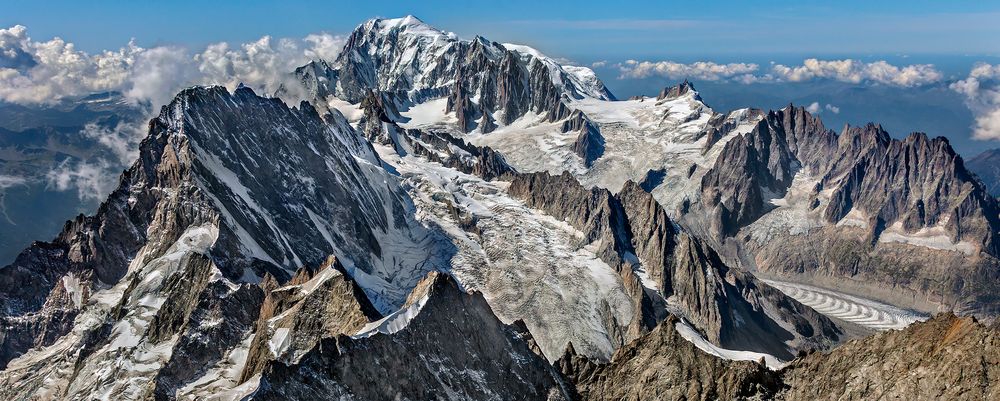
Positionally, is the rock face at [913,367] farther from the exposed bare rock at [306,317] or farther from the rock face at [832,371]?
the exposed bare rock at [306,317]

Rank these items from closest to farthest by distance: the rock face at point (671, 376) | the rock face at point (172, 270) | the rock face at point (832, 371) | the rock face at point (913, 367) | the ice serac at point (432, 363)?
the rock face at point (913, 367) → the rock face at point (832, 371) → the ice serac at point (432, 363) → the rock face at point (671, 376) → the rock face at point (172, 270)

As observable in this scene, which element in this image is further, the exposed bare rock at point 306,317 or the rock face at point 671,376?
the exposed bare rock at point 306,317

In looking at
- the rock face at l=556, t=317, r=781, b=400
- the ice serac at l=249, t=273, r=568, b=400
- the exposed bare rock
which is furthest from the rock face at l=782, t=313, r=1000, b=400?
the exposed bare rock

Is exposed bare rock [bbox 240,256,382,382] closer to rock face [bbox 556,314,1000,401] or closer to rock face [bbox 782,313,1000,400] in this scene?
rock face [bbox 556,314,1000,401]

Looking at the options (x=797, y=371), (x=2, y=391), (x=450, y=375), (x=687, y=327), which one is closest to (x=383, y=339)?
(x=450, y=375)

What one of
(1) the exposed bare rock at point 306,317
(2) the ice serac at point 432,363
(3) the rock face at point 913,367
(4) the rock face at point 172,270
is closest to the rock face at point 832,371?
(3) the rock face at point 913,367

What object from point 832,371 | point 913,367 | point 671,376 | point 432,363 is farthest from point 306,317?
point 913,367

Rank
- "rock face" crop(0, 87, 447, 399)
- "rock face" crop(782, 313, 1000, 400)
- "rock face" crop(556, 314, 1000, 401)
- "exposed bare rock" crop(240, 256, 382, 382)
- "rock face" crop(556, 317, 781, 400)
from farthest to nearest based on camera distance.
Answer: "rock face" crop(0, 87, 447, 399) → "exposed bare rock" crop(240, 256, 382, 382) → "rock face" crop(556, 317, 781, 400) → "rock face" crop(556, 314, 1000, 401) → "rock face" crop(782, 313, 1000, 400)
